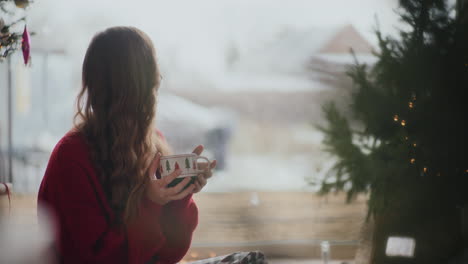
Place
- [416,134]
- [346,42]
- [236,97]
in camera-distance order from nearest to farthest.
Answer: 1. [416,134]
2. [346,42]
3. [236,97]

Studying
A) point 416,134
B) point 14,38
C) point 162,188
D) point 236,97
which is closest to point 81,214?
point 162,188

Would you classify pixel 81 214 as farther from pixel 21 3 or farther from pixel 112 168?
Answer: pixel 21 3

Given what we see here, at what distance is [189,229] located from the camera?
1.11 m

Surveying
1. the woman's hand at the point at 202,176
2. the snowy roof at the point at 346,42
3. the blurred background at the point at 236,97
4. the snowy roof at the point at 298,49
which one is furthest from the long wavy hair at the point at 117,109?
the snowy roof at the point at 298,49

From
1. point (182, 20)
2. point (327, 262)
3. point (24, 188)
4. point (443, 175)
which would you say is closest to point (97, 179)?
point (443, 175)

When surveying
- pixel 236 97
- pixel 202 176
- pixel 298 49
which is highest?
pixel 298 49

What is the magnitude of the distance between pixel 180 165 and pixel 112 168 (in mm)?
129

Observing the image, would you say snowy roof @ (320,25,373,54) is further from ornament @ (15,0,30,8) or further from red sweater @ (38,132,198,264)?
red sweater @ (38,132,198,264)

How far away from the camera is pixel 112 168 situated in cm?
96

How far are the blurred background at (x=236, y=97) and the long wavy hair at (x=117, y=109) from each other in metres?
1.69

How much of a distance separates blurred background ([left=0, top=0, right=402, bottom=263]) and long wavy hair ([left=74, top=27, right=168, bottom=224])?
5.53 ft

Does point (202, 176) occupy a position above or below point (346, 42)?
below

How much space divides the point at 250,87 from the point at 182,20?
0.76 meters

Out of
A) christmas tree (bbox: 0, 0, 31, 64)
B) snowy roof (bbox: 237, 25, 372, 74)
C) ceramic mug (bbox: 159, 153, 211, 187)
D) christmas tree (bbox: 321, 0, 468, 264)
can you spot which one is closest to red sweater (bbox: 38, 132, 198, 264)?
ceramic mug (bbox: 159, 153, 211, 187)
